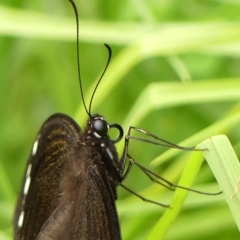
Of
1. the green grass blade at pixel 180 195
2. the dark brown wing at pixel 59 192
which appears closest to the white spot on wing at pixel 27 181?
the dark brown wing at pixel 59 192

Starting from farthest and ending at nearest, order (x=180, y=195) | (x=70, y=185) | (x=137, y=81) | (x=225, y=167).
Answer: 1. (x=137, y=81)
2. (x=70, y=185)
3. (x=180, y=195)
4. (x=225, y=167)

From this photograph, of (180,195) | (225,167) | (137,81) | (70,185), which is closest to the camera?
(225,167)

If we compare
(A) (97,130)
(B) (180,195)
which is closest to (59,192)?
(A) (97,130)

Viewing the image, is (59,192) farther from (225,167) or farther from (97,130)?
(225,167)

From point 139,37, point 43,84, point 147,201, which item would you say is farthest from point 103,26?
point 43,84

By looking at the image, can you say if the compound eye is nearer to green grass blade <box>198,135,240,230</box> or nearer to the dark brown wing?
the dark brown wing

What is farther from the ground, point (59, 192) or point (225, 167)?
point (59, 192)
